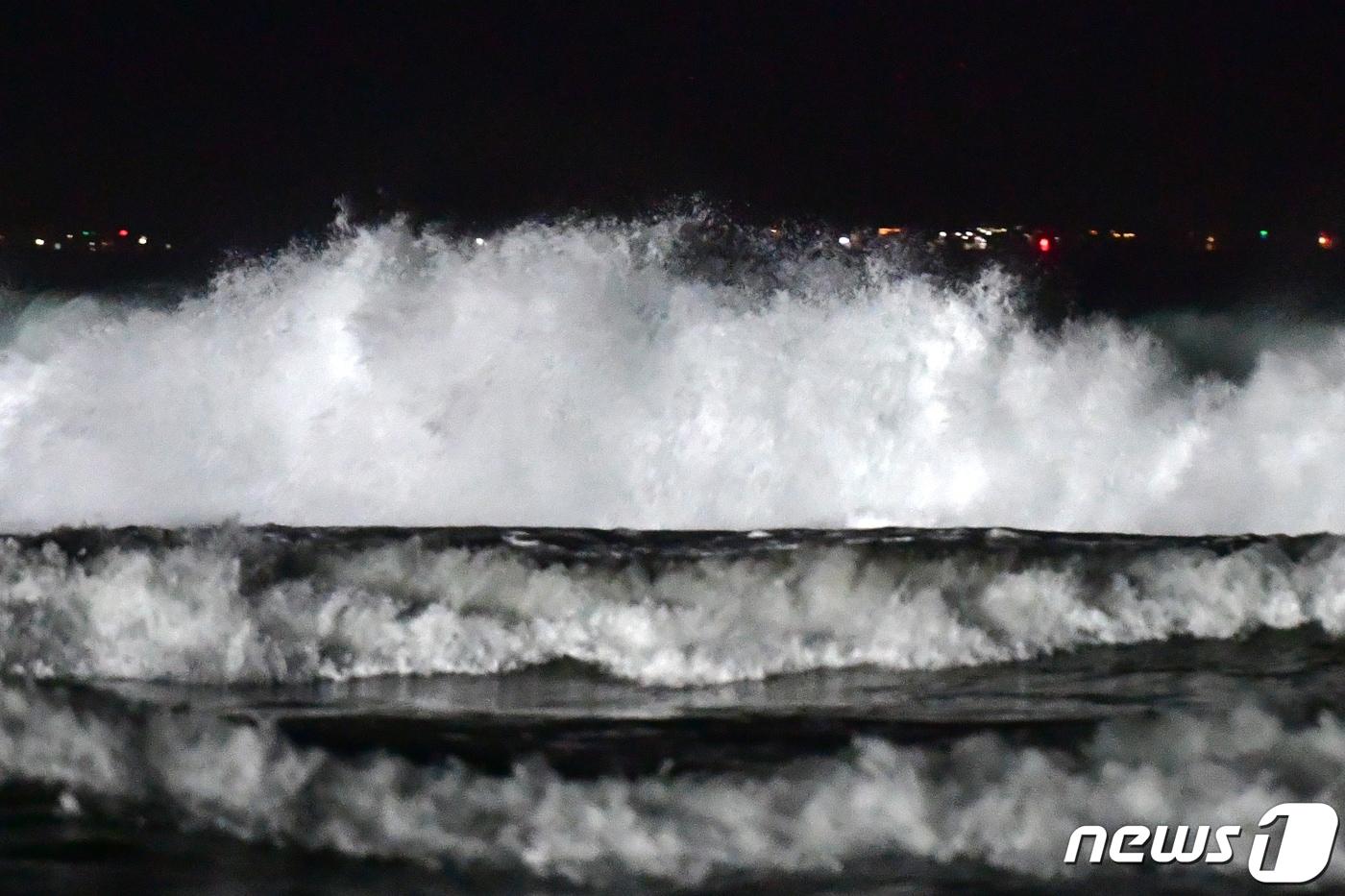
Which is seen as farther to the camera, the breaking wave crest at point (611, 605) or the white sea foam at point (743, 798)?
the breaking wave crest at point (611, 605)

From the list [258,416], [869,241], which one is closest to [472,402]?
[258,416]

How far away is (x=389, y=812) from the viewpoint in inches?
248

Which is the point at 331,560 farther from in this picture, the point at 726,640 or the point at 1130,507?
the point at 1130,507

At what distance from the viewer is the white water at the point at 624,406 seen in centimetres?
1360

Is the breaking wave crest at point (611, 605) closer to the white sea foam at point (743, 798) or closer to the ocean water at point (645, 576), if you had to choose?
the ocean water at point (645, 576)

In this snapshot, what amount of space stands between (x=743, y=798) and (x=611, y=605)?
3.17 m

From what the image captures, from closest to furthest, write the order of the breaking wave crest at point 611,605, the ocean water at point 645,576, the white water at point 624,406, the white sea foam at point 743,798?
1. the white sea foam at point 743,798
2. the ocean water at point 645,576
3. the breaking wave crest at point 611,605
4. the white water at point 624,406

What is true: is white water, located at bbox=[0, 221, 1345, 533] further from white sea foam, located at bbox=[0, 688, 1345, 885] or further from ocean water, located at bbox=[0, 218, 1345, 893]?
white sea foam, located at bbox=[0, 688, 1345, 885]

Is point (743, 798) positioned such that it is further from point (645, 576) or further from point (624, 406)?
point (624, 406)

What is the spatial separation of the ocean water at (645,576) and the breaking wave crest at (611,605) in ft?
0.09

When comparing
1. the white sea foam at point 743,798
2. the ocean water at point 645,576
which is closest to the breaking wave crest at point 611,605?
the ocean water at point 645,576

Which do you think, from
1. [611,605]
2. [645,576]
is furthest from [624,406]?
[611,605]

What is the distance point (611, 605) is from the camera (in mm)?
9367

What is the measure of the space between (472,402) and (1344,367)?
691cm
